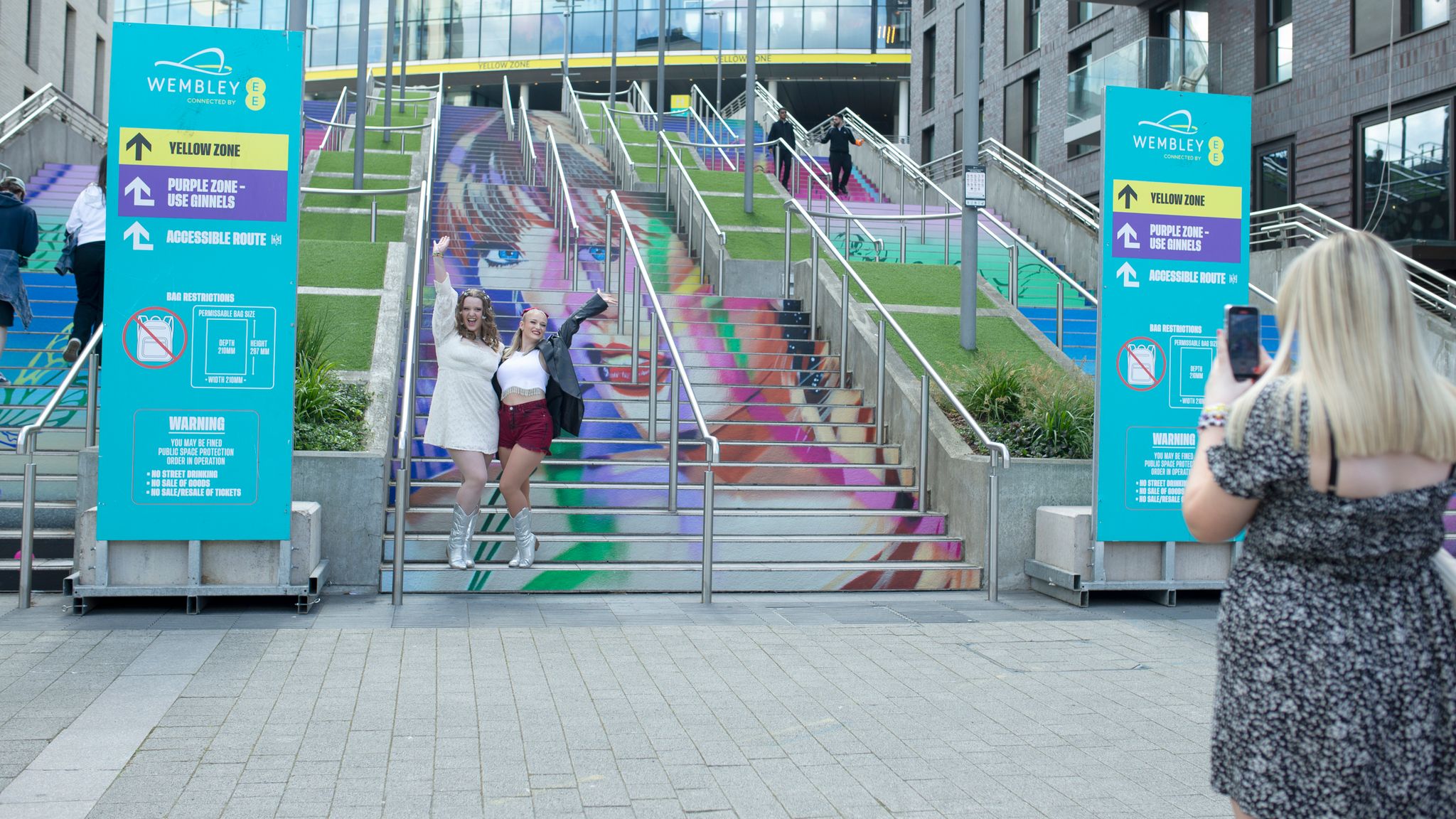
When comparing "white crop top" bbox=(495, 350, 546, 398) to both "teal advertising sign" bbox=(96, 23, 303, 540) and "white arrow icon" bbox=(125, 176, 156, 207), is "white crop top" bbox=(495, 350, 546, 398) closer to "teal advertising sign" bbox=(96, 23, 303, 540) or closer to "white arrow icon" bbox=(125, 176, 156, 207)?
"teal advertising sign" bbox=(96, 23, 303, 540)

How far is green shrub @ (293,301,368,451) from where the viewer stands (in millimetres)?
8180

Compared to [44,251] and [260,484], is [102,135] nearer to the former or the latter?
[44,251]

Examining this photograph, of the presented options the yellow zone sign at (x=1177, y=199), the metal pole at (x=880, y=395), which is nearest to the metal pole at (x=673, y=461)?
the metal pole at (x=880, y=395)

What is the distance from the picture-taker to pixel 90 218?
31.6 ft

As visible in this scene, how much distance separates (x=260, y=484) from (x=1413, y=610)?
615cm

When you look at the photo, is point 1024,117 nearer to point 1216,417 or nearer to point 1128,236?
point 1128,236

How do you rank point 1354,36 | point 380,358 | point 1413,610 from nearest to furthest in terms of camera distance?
1. point 1413,610
2. point 380,358
3. point 1354,36

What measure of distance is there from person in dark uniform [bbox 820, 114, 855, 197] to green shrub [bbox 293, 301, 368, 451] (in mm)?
13682

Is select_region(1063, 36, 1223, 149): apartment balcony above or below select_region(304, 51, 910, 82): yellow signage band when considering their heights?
below

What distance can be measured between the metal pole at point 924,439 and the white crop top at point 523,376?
2.87 m

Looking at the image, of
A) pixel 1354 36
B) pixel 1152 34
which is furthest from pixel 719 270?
pixel 1152 34

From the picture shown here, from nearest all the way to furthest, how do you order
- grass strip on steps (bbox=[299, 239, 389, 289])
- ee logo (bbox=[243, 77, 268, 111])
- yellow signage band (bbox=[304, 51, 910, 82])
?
1. ee logo (bbox=[243, 77, 268, 111])
2. grass strip on steps (bbox=[299, 239, 389, 289])
3. yellow signage band (bbox=[304, 51, 910, 82])

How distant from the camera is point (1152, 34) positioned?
80.3ft

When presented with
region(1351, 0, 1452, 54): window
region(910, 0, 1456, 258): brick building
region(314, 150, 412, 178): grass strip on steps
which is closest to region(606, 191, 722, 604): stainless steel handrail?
region(910, 0, 1456, 258): brick building
